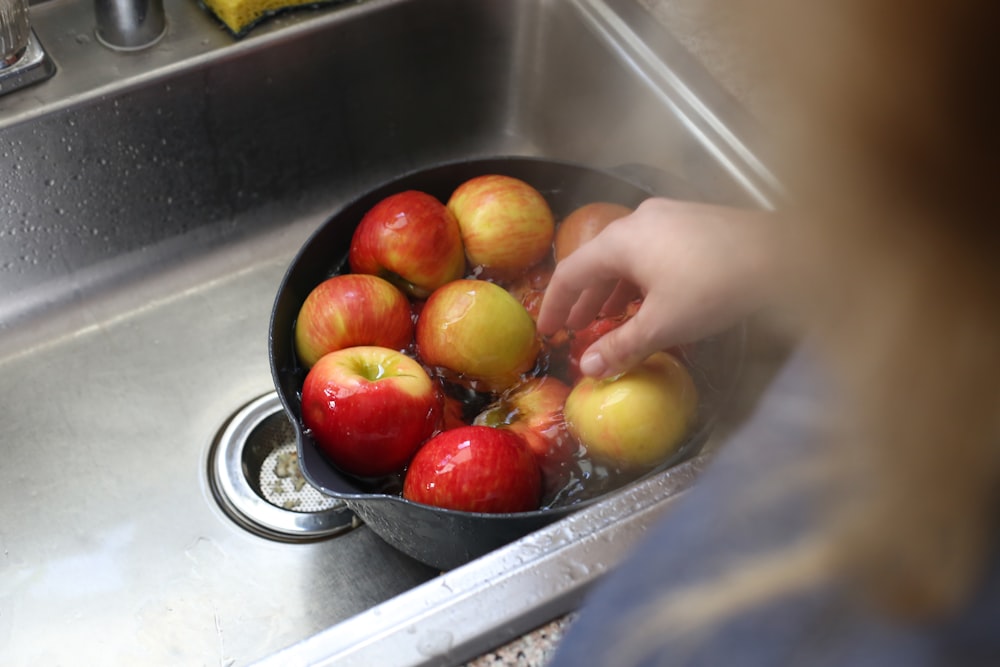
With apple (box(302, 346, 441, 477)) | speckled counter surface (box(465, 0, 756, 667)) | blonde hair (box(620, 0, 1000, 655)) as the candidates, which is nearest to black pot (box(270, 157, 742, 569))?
apple (box(302, 346, 441, 477))

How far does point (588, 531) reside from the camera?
22.2 inches

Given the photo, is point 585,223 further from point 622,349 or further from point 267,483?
point 267,483

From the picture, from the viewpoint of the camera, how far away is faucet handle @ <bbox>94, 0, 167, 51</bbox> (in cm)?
94

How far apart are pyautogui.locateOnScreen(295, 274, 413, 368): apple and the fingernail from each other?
17 cm

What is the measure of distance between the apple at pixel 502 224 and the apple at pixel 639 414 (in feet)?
0.58

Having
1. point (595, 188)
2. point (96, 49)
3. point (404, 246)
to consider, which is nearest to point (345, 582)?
point (404, 246)

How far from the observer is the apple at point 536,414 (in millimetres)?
705

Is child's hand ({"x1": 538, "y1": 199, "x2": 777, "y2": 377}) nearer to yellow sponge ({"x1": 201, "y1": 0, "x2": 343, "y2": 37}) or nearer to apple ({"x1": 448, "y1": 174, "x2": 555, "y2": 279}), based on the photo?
apple ({"x1": 448, "y1": 174, "x2": 555, "y2": 279})

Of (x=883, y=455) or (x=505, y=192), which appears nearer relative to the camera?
(x=883, y=455)

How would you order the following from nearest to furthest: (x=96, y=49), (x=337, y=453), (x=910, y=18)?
1. (x=910, y=18)
2. (x=337, y=453)
3. (x=96, y=49)

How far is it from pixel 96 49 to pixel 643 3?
58 cm

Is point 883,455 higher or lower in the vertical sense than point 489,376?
higher

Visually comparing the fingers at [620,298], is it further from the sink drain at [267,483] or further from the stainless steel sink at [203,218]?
the sink drain at [267,483]

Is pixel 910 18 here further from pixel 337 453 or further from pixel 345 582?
pixel 345 582
